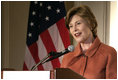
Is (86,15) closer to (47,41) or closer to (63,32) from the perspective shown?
(63,32)

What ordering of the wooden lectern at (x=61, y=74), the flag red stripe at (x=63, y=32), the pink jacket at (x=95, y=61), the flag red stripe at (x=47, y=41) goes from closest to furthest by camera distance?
1. the wooden lectern at (x=61, y=74)
2. the pink jacket at (x=95, y=61)
3. the flag red stripe at (x=63, y=32)
4. the flag red stripe at (x=47, y=41)

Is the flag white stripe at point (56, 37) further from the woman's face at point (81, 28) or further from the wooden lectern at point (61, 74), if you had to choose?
the wooden lectern at point (61, 74)

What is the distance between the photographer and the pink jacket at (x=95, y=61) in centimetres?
82

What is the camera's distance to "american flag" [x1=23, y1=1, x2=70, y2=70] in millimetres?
1100

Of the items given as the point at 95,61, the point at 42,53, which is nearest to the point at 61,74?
the point at 95,61

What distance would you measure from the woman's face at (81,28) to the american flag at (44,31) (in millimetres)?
194

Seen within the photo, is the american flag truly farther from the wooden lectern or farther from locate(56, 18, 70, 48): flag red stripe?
the wooden lectern

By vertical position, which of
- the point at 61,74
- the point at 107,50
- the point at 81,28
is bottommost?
the point at 61,74

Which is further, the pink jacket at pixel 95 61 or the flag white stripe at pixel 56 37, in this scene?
the flag white stripe at pixel 56 37

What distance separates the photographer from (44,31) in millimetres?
1187

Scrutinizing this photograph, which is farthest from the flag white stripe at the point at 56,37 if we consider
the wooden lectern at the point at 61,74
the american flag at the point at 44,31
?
the wooden lectern at the point at 61,74

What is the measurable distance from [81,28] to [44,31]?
0.36 m

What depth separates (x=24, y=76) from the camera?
59cm

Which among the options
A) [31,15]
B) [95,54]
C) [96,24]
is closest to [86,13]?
[96,24]
